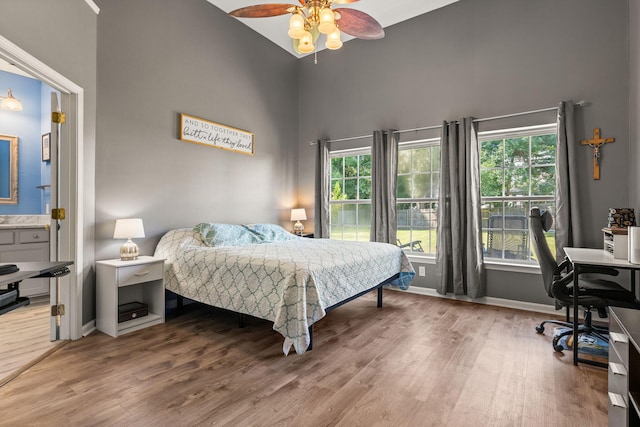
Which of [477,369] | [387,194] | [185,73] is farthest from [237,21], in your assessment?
[477,369]

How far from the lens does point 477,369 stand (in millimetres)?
2291

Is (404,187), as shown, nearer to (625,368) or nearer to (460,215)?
(460,215)

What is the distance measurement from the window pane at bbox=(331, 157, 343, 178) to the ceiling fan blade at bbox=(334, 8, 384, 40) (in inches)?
97.2

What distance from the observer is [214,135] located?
423cm

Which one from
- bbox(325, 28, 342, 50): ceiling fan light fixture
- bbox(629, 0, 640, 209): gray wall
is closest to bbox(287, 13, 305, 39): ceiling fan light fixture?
bbox(325, 28, 342, 50): ceiling fan light fixture

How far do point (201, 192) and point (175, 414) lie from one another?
2.79 metres

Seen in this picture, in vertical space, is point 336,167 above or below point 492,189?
Result: above

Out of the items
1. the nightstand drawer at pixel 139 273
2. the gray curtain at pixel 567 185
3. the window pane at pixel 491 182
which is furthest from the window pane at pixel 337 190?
the nightstand drawer at pixel 139 273

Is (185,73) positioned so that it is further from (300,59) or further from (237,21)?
(300,59)

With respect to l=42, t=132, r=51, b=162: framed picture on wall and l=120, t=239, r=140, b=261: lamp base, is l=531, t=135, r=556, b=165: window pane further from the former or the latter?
l=42, t=132, r=51, b=162: framed picture on wall

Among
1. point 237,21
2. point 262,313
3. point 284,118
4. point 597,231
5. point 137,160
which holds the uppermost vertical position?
point 237,21

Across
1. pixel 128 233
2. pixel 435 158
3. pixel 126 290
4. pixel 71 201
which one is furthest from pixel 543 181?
pixel 71 201

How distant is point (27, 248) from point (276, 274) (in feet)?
10.8

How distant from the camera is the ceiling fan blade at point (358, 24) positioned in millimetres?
2604
